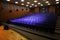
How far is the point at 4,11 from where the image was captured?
8.20m

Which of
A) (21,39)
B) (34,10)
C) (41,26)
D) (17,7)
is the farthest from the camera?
(34,10)

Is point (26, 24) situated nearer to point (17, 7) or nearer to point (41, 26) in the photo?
point (41, 26)

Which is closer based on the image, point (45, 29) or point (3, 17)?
point (45, 29)

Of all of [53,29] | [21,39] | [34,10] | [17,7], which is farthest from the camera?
[34,10]

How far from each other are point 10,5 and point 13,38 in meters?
6.43

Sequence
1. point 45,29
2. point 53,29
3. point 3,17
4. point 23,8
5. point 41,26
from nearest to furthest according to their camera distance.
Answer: point 53,29 → point 45,29 → point 41,26 → point 3,17 → point 23,8

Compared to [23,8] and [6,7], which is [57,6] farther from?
[6,7]

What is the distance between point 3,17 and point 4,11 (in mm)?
480

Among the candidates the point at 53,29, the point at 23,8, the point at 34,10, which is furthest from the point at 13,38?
the point at 34,10

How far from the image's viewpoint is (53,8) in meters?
9.65

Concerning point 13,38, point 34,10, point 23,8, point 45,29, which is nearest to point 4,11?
point 23,8

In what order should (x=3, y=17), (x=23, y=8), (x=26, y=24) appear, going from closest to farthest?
(x=26, y=24) < (x=3, y=17) < (x=23, y=8)

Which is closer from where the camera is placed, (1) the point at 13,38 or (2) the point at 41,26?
(1) the point at 13,38

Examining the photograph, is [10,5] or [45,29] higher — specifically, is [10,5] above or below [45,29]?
above
